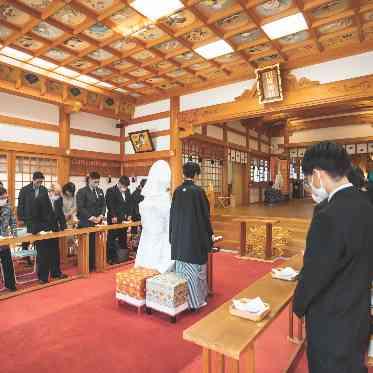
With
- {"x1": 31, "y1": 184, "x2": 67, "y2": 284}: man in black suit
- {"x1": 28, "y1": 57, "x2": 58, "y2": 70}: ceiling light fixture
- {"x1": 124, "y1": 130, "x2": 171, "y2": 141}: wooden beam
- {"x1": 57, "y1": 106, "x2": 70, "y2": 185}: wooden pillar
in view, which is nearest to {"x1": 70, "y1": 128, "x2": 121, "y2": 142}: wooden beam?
{"x1": 57, "y1": 106, "x2": 70, "y2": 185}: wooden pillar

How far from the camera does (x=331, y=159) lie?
4.38ft

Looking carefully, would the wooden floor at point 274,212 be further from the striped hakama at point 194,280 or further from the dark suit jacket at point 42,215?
the dark suit jacket at point 42,215

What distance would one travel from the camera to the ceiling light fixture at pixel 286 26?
4702 millimetres

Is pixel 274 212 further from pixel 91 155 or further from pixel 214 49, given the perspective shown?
pixel 91 155

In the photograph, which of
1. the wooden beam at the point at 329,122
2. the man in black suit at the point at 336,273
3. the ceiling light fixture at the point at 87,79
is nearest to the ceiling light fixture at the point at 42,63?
the ceiling light fixture at the point at 87,79

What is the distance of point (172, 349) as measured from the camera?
2.65 m

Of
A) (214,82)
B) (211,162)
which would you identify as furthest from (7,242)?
(211,162)

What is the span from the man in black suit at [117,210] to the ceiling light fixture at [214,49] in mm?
2964

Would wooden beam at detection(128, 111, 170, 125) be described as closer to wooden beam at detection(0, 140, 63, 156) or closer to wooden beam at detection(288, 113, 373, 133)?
wooden beam at detection(0, 140, 63, 156)

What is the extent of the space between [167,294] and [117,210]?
3.18m

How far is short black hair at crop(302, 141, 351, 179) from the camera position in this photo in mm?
1330

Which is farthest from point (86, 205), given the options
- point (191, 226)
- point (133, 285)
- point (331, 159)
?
point (331, 159)

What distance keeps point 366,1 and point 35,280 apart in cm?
654

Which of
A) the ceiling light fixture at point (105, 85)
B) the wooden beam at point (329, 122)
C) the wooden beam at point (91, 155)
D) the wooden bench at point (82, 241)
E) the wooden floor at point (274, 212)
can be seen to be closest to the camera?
the wooden bench at point (82, 241)
